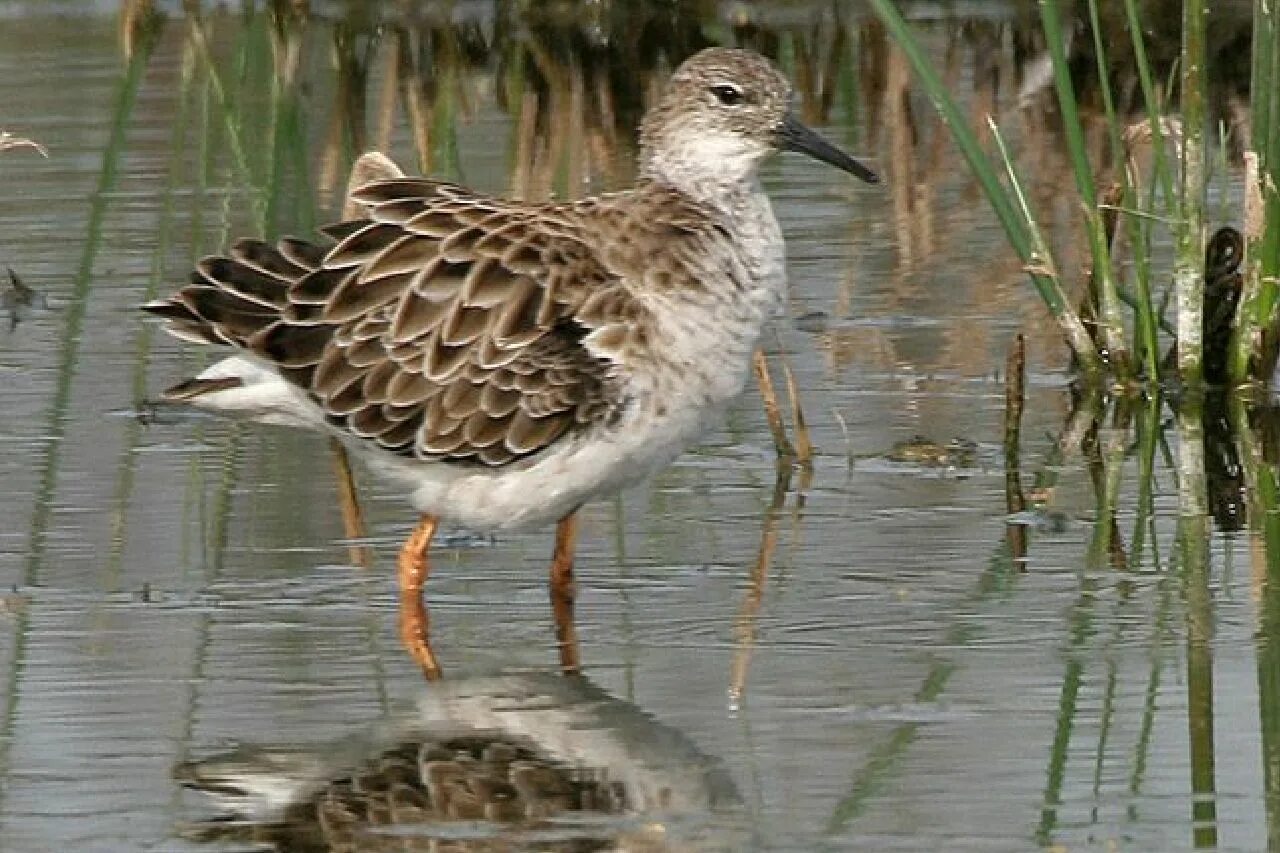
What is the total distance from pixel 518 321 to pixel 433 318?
233 millimetres

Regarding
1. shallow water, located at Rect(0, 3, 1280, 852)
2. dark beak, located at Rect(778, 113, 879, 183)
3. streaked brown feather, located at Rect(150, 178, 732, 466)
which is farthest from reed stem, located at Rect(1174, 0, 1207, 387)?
streaked brown feather, located at Rect(150, 178, 732, 466)

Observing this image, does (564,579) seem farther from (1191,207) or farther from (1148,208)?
(1148,208)

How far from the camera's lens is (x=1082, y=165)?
9867 millimetres

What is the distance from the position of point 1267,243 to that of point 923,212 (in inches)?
143

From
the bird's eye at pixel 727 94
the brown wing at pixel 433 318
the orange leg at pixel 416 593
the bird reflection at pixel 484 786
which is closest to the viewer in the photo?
the bird reflection at pixel 484 786

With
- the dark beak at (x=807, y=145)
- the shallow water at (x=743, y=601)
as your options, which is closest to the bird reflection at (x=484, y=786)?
the shallow water at (x=743, y=601)

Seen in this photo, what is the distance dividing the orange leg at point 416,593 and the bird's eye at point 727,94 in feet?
4.43

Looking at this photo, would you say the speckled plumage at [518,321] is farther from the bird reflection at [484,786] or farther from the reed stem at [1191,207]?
the reed stem at [1191,207]

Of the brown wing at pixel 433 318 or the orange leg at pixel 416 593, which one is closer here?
the orange leg at pixel 416 593

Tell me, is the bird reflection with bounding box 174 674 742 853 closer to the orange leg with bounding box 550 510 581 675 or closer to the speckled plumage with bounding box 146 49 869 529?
the orange leg with bounding box 550 510 581 675

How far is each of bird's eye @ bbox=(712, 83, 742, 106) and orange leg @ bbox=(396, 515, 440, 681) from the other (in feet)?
4.43

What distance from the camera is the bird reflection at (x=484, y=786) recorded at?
6363 mm

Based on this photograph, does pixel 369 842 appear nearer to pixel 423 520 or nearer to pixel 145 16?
pixel 423 520

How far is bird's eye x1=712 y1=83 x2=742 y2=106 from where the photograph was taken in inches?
347
